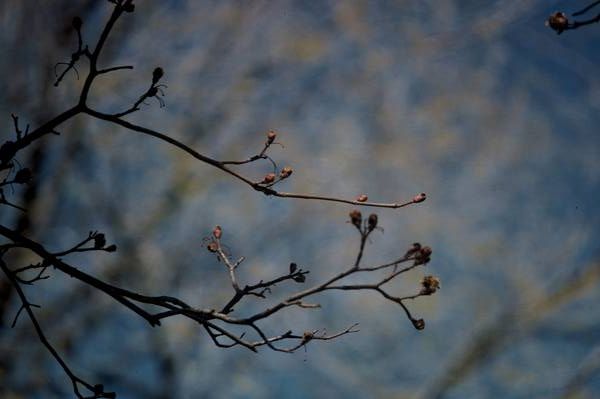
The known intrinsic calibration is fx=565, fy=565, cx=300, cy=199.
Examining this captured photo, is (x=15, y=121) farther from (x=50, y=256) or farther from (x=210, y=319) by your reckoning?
(x=210, y=319)

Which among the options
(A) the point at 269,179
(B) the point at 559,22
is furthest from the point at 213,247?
(B) the point at 559,22

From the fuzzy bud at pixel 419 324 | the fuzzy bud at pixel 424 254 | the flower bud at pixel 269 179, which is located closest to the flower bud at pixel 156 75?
the flower bud at pixel 269 179

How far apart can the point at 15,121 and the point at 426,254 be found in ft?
6.72

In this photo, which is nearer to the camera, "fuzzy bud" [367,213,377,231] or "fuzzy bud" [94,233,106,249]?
"fuzzy bud" [367,213,377,231]

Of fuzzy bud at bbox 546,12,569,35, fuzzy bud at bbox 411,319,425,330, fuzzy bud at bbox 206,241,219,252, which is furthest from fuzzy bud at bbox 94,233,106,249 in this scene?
fuzzy bud at bbox 546,12,569,35

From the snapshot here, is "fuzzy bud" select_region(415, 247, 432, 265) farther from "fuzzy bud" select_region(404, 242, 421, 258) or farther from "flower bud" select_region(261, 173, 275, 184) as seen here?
"flower bud" select_region(261, 173, 275, 184)

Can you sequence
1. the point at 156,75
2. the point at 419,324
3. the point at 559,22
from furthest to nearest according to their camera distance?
the point at 156,75 < the point at 419,324 < the point at 559,22

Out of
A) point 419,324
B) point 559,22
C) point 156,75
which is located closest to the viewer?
point 559,22

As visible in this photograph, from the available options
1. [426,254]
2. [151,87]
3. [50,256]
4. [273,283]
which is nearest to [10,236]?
[50,256]

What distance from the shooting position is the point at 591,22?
203cm

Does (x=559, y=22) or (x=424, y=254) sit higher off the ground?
(x=559, y=22)

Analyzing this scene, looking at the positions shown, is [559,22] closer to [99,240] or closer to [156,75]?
[156,75]

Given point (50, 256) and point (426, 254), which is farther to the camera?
point (50, 256)

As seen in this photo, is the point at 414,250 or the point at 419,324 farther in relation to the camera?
the point at 419,324
